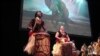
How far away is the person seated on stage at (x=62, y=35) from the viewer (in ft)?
23.8

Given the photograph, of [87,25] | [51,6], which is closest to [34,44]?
[51,6]

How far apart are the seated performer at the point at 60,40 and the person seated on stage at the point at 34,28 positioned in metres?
0.48

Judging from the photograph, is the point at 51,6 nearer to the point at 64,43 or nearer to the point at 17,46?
the point at 64,43

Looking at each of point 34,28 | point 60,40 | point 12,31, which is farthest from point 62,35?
point 12,31

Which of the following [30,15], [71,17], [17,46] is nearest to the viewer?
[17,46]

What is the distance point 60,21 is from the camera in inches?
298

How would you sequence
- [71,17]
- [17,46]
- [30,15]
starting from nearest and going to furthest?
[17,46]
[30,15]
[71,17]

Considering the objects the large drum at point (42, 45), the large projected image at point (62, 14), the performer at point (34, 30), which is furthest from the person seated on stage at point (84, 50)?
the performer at point (34, 30)

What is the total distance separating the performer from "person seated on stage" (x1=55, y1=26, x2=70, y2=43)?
1.50 ft

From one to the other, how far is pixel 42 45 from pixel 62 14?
1.41 meters

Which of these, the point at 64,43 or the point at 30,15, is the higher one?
the point at 30,15

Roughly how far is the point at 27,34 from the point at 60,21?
120 cm

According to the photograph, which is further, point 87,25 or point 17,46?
point 87,25

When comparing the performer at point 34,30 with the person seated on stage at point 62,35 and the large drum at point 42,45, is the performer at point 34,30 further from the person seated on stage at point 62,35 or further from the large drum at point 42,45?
the person seated on stage at point 62,35
